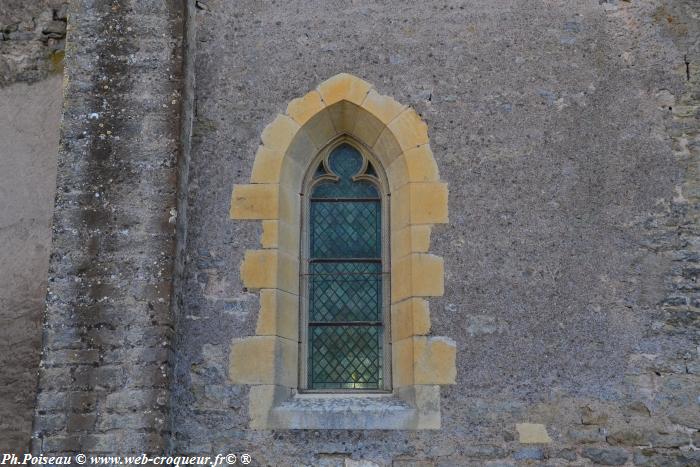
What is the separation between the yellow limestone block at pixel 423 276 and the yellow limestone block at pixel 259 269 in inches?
34.2

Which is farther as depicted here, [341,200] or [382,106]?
[341,200]

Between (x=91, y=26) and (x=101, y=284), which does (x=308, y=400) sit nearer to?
(x=101, y=284)

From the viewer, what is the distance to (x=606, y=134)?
571cm

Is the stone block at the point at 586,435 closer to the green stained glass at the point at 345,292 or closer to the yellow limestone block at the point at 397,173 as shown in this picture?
the green stained glass at the point at 345,292

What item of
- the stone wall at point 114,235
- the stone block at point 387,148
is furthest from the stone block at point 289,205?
the stone wall at point 114,235

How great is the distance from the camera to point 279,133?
582 cm

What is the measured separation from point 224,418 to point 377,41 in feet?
9.12

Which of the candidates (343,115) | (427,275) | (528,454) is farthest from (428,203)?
(528,454)

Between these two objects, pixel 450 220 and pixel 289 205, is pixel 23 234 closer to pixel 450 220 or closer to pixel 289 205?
pixel 289 205

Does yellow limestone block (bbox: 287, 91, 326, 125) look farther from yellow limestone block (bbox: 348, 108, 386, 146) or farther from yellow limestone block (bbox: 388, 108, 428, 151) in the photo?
yellow limestone block (bbox: 388, 108, 428, 151)

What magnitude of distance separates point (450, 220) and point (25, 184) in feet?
10.3

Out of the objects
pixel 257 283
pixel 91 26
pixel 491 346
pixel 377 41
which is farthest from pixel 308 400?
pixel 91 26

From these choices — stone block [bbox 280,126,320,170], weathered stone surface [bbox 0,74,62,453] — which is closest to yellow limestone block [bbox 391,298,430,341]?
stone block [bbox 280,126,320,170]

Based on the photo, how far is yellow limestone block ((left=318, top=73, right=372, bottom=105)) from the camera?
585 cm
